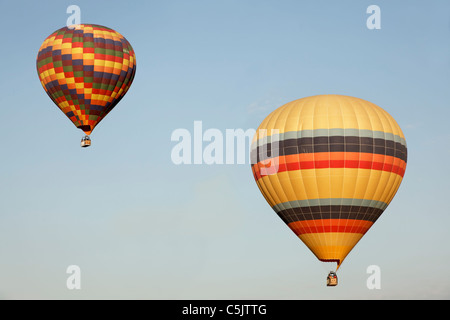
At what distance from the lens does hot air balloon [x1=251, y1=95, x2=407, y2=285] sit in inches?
1243

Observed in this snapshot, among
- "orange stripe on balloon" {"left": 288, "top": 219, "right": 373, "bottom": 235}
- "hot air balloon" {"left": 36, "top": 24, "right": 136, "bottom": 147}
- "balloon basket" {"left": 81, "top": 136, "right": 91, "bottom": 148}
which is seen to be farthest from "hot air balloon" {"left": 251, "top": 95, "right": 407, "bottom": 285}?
"balloon basket" {"left": 81, "top": 136, "right": 91, "bottom": 148}

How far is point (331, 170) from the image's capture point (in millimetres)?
31453

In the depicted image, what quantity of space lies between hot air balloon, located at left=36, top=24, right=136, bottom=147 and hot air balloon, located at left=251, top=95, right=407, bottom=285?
11611mm

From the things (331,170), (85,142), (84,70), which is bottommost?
(331,170)

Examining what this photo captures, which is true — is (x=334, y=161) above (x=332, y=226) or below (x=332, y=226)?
above

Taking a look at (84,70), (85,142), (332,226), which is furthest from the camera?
(85,142)

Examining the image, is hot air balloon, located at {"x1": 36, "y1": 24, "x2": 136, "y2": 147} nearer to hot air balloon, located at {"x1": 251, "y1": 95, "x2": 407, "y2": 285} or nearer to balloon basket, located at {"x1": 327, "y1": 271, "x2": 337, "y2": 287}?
hot air balloon, located at {"x1": 251, "y1": 95, "x2": 407, "y2": 285}

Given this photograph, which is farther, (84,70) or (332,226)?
(84,70)

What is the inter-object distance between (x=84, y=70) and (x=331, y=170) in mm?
15819

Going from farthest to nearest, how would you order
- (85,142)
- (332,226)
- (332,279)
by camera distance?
(85,142)
(332,226)
(332,279)

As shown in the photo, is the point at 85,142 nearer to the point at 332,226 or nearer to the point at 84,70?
the point at 84,70

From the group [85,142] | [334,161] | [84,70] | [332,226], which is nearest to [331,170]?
[334,161]

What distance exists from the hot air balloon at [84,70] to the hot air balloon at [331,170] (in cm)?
1161

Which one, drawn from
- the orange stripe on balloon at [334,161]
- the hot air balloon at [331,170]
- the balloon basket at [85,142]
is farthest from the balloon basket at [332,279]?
the balloon basket at [85,142]
